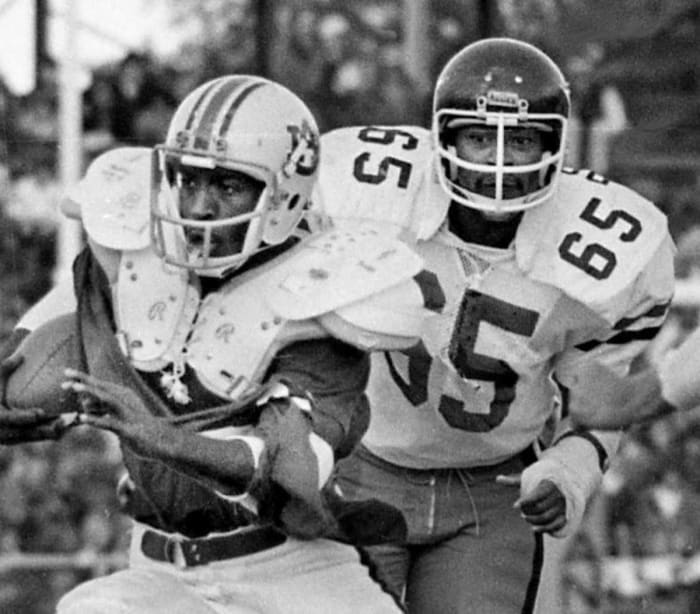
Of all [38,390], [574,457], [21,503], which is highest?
[38,390]

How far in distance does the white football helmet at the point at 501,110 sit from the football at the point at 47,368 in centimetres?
100

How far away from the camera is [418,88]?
8.84 metres

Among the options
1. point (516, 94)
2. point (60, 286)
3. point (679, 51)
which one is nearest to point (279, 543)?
point (60, 286)

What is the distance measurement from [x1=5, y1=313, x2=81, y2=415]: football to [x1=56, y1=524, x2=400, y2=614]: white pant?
35 cm

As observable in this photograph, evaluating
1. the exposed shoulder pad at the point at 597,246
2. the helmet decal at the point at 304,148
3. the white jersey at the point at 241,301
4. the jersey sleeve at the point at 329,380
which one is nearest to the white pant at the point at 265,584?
the jersey sleeve at the point at 329,380

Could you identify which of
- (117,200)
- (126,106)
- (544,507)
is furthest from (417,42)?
(117,200)

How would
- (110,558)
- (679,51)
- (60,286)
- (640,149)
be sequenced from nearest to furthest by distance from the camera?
(60,286), (110,558), (640,149), (679,51)

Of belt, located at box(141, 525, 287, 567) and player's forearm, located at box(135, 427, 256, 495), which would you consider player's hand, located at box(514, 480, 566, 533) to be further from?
player's forearm, located at box(135, 427, 256, 495)

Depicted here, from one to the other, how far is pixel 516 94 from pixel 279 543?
1.26 m

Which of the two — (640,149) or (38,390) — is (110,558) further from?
(38,390)

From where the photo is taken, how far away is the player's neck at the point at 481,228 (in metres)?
5.18

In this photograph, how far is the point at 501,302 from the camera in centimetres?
516

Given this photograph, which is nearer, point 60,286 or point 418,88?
point 60,286

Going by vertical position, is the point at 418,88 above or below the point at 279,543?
below
